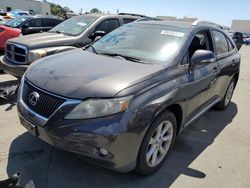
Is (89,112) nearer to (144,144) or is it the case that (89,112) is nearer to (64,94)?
(64,94)

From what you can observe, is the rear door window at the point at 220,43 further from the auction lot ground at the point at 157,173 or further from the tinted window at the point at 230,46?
the auction lot ground at the point at 157,173

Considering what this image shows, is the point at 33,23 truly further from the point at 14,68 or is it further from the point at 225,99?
the point at 225,99

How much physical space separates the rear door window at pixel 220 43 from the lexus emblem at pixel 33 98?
3.05 m

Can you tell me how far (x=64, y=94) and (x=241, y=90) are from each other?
6.59m

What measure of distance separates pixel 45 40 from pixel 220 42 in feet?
12.0

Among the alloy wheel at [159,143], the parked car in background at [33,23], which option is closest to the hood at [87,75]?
the alloy wheel at [159,143]

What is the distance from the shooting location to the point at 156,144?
10.7 feet

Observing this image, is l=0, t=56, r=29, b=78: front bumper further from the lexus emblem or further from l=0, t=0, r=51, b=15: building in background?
l=0, t=0, r=51, b=15: building in background

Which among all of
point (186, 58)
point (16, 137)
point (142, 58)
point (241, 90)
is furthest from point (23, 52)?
point (241, 90)

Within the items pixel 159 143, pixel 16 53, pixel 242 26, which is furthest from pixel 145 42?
pixel 242 26

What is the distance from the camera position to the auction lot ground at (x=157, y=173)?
316 cm

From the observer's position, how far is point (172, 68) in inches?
136

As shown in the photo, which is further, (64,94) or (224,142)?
(224,142)

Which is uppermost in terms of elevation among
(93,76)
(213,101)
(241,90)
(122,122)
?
(93,76)
